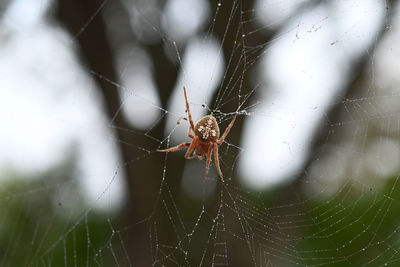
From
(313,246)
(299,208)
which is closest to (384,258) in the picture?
(313,246)

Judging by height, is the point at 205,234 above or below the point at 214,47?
below

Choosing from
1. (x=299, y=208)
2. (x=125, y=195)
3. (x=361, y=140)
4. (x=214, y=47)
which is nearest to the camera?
(x=214, y=47)

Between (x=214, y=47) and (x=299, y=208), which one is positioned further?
(x=299, y=208)

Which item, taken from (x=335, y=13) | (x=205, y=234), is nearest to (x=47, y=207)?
(x=205, y=234)

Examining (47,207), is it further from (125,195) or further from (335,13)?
(335,13)

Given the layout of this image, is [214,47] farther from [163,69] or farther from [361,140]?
[361,140]

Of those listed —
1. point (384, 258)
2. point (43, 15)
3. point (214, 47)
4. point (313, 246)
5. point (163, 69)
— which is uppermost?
point (43, 15)

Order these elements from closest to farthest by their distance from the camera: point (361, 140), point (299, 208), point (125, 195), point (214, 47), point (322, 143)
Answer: point (214, 47)
point (322, 143)
point (361, 140)
point (299, 208)
point (125, 195)
